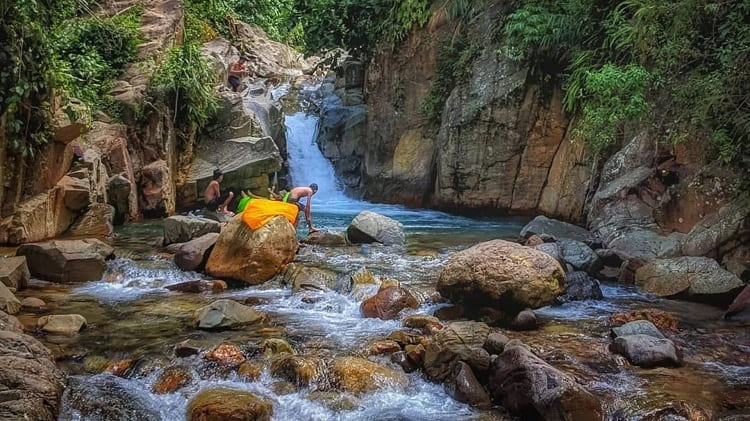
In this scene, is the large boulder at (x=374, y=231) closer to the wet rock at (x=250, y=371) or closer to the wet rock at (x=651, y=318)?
the wet rock at (x=651, y=318)

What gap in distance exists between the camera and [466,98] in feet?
46.8

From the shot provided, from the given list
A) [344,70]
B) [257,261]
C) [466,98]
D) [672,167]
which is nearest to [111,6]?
[344,70]

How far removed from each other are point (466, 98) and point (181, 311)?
9.47 m

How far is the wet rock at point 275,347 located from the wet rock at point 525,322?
2408 mm

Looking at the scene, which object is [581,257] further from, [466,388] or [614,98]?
[466,388]

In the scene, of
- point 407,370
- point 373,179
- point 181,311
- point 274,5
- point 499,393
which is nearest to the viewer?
point 499,393

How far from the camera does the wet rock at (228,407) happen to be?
447 cm

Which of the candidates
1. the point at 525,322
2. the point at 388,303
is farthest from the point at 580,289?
the point at 388,303

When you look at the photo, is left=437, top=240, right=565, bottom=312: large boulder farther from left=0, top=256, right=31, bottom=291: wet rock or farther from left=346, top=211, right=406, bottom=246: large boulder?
left=0, top=256, right=31, bottom=291: wet rock

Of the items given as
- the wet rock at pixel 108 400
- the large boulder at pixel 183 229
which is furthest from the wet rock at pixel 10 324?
the large boulder at pixel 183 229

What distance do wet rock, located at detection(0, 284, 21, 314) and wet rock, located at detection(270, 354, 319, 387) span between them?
10.5ft

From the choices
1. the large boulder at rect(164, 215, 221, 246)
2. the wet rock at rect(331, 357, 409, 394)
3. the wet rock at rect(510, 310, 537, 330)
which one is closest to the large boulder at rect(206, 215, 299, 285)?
the large boulder at rect(164, 215, 221, 246)

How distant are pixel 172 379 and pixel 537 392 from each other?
3.03 meters

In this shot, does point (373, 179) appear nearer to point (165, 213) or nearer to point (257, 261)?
point (165, 213)
